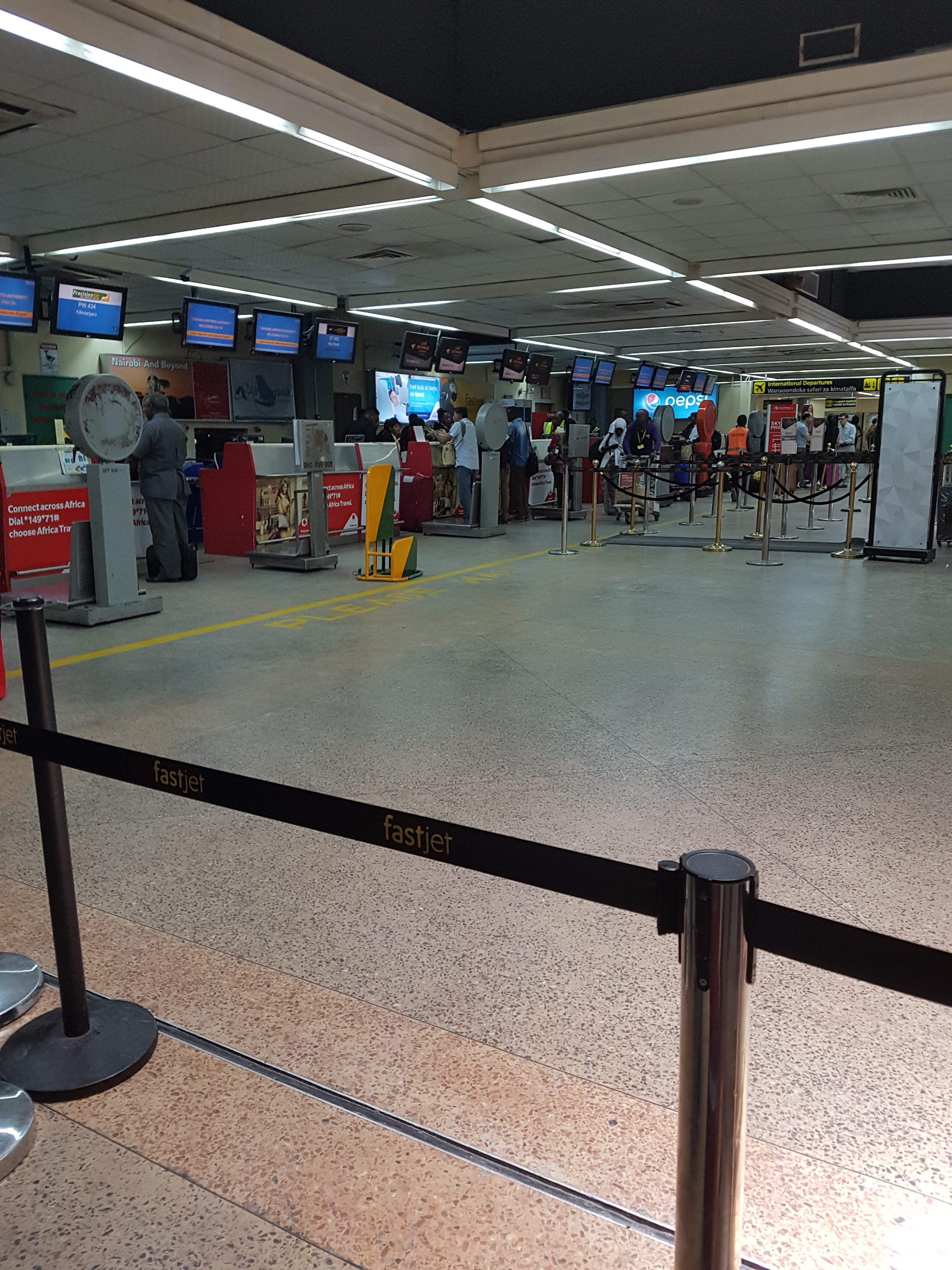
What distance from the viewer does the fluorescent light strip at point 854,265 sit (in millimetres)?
11539

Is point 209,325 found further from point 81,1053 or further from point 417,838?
Result: point 417,838

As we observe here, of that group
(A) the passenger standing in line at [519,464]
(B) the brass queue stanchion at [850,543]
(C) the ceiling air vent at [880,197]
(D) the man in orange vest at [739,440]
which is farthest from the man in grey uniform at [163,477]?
(D) the man in orange vest at [739,440]

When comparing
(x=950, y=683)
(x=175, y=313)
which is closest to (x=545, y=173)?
(x=950, y=683)

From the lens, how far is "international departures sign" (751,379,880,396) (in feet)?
101

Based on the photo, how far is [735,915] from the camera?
123cm

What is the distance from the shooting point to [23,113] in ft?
20.4

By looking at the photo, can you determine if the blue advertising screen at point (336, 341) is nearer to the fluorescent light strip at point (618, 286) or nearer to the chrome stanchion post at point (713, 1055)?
the fluorescent light strip at point (618, 286)

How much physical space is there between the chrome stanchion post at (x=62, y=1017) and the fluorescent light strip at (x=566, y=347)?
744 inches

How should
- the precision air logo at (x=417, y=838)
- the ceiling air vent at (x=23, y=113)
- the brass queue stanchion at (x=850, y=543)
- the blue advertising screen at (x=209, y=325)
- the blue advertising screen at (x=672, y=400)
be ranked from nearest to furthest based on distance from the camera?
1. the precision air logo at (x=417, y=838)
2. the ceiling air vent at (x=23, y=113)
3. the brass queue stanchion at (x=850, y=543)
4. the blue advertising screen at (x=209, y=325)
5. the blue advertising screen at (x=672, y=400)

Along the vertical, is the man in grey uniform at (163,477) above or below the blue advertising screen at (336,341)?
below

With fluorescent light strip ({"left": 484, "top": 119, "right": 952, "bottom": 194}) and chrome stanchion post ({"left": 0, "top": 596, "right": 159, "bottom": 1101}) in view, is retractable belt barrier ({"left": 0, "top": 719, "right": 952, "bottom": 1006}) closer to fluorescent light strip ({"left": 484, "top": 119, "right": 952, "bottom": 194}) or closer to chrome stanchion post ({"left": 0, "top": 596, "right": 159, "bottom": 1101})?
chrome stanchion post ({"left": 0, "top": 596, "right": 159, "bottom": 1101})

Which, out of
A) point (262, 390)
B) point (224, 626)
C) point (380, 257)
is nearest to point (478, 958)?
point (224, 626)

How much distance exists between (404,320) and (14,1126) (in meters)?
16.9

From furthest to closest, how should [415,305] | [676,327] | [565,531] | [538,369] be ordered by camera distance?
[538,369]
[676,327]
[415,305]
[565,531]
